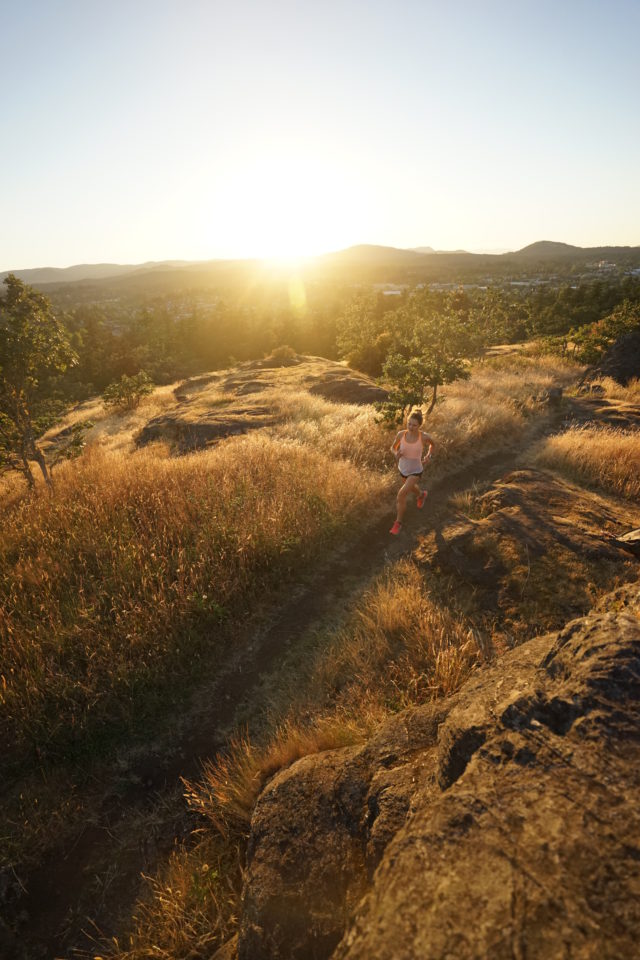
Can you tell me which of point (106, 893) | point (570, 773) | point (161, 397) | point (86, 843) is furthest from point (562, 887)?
point (161, 397)

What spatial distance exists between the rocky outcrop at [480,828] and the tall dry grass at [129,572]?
234 centimetres

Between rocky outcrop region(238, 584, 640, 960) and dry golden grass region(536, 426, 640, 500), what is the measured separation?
7575mm

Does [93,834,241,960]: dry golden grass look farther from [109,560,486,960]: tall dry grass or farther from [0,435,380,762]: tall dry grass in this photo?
[0,435,380,762]: tall dry grass

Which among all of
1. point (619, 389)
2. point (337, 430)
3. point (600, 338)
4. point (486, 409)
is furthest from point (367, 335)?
point (337, 430)

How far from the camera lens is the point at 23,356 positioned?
10.6 m

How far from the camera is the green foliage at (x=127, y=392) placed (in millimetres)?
25672

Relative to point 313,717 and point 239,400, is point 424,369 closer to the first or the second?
point 313,717

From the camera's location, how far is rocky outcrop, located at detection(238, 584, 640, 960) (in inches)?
56.9

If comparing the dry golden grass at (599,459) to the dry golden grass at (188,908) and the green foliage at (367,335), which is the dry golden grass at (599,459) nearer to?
the green foliage at (367,335)

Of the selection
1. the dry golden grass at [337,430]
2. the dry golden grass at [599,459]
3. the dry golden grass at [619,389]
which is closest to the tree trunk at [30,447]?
the dry golden grass at [337,430]

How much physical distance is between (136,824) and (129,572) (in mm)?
2829

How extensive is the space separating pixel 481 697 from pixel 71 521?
21.6ft

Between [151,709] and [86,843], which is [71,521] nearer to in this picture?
[151,709]

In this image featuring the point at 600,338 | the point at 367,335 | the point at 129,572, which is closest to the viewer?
the point at 129,572
